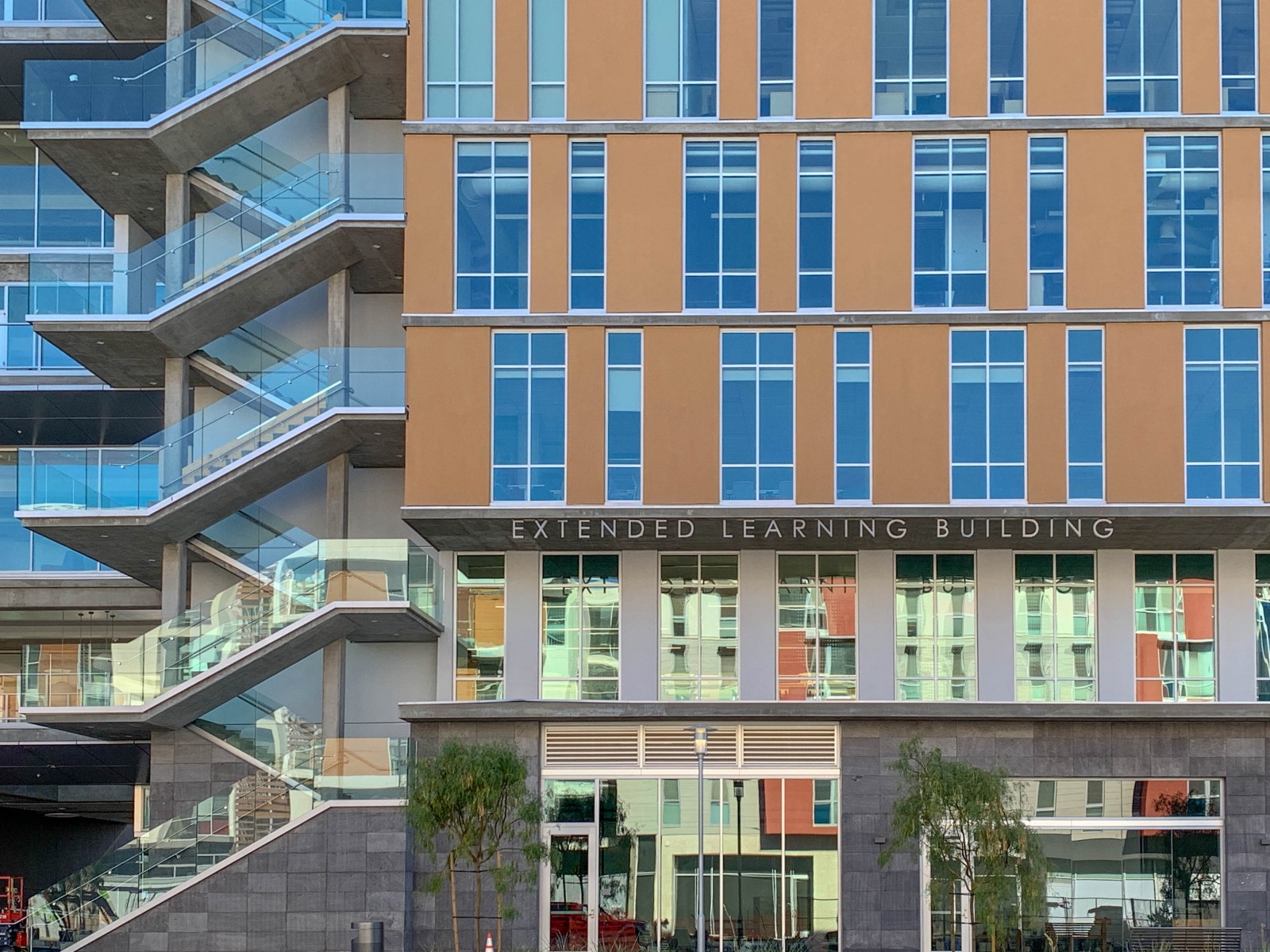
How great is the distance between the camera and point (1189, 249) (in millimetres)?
34469

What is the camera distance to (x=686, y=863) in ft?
114

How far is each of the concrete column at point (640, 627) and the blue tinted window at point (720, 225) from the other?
538cm

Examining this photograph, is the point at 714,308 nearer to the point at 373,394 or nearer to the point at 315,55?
the point at 373,394

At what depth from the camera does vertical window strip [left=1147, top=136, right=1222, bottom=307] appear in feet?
113

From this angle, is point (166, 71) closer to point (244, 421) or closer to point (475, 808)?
point (244, 421)

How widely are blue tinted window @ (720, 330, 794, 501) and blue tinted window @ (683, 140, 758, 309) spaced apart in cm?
91

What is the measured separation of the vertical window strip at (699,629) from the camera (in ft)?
116

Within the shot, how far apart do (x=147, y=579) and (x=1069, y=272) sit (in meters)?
21.0

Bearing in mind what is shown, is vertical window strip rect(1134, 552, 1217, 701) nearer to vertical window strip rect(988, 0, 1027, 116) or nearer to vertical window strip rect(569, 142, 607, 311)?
vertical window strip rect(988, 0, 1027, 116)

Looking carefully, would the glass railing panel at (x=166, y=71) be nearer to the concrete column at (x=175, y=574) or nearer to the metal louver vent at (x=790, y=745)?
the concrete column at (x=175, y=574)

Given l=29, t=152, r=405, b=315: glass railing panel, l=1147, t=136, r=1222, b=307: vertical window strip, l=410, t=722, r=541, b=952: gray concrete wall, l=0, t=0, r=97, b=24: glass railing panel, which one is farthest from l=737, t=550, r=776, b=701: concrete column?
l=0, t=0, r=97, b=24: glass railing panel

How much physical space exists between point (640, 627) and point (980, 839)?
29.0 feet

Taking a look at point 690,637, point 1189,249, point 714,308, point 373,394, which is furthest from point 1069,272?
point 373,394

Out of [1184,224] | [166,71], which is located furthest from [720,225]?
[166,71]
